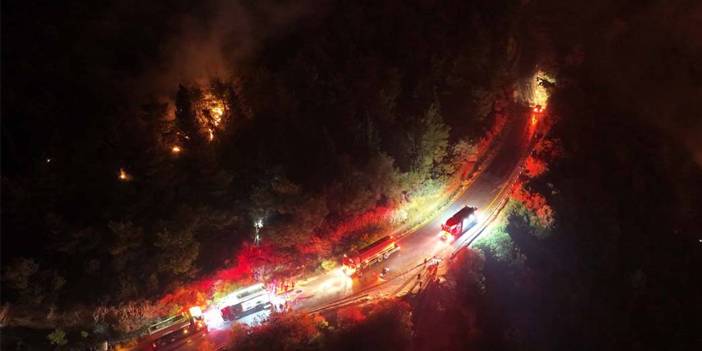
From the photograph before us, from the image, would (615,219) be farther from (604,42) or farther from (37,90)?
(37,90)

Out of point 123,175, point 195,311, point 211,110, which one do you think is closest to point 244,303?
point 195,311

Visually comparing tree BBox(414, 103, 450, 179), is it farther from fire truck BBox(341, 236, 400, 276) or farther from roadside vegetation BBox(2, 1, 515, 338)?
fire truck BBox(341, 236, 400, 276)

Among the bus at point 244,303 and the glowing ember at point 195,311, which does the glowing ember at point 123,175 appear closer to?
the glowing ember at point 195,311

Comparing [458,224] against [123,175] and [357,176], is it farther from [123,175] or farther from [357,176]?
[123,175]

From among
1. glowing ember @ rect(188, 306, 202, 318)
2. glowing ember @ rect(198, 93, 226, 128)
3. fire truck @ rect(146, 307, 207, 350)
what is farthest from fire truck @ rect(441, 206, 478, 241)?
glowing ember @ rect(198, 93, 226, 128)

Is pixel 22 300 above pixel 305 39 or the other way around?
the other way around

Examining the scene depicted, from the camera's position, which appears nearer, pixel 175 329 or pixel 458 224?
pixel 175 329

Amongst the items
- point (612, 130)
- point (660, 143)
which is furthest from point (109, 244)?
point (660, 143)
